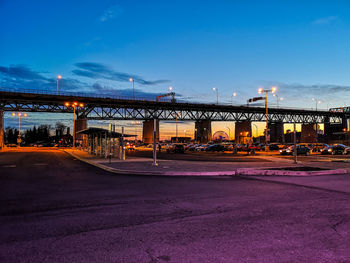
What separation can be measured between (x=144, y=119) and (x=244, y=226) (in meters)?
94.1

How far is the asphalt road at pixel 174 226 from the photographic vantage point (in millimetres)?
4762

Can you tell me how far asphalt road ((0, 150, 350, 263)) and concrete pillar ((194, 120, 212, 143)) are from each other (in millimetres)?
95474

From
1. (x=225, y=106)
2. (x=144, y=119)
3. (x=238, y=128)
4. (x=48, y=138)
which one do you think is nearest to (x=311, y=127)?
(x=238, y=128)

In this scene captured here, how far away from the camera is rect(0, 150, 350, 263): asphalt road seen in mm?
4762

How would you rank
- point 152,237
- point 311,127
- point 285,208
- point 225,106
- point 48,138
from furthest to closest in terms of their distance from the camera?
point 48,138 < point 311,127 < point 225,106 < point 285,208 < point 152,237

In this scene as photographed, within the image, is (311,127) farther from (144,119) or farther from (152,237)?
(152,237)

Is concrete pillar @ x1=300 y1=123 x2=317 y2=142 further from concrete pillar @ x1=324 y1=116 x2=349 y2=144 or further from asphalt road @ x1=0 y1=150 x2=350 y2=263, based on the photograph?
asphalt road @ x1=0 y1=150 x2=350 y2=263

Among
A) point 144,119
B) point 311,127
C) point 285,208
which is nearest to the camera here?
point 285,208

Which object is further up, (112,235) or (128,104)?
(128,104)

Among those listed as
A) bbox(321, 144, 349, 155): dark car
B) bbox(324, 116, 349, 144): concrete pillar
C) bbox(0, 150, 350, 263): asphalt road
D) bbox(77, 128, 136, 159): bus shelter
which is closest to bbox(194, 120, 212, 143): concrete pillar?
bbox(324, 116, 349, 144): concrete pillar

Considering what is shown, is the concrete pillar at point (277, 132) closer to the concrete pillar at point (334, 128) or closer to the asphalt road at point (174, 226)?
the concrete pillar at point (334, 128)

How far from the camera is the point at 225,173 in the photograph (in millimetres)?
17609

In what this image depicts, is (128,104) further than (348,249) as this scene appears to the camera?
Yes

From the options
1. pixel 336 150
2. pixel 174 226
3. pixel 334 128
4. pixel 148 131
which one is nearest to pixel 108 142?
pixel 174 226
